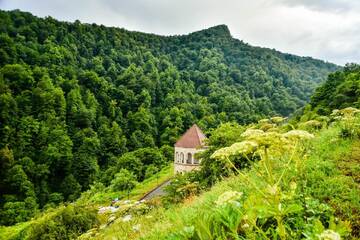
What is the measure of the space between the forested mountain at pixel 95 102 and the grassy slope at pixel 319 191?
127 ft

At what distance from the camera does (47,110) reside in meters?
72.8

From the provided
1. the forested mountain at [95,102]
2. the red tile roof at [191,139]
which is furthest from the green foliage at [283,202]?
the forested mountain at [95,102]

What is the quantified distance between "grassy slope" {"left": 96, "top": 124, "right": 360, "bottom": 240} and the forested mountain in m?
38.7

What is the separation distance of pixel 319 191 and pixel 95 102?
265 ft

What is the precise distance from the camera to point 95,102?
83.4 m

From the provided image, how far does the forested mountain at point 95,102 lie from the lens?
61344mm

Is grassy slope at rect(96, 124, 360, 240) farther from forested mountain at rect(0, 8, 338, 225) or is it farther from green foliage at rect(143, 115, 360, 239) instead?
forested mountain at rect(0, 8, 338, 225)

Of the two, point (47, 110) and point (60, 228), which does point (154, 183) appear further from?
point (47, 110)

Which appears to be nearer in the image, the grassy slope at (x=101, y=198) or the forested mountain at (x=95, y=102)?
the grassy slope at (x=101, y=198)

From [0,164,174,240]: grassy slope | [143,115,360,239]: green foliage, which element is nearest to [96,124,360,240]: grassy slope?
[143,115,360,239]: green foliage

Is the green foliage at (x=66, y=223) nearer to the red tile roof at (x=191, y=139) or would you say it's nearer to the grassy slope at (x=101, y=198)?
the grassy slope at (x=101, y=198)

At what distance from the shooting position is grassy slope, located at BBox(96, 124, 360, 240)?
5.27m

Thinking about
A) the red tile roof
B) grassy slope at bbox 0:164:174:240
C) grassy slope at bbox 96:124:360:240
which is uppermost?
grassy slope at bbox 96:124:360:240

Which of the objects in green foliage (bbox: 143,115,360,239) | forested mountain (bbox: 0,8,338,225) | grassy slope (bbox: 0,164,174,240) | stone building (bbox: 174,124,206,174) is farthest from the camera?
forested mountain (bbox: 0,8,338,225)
